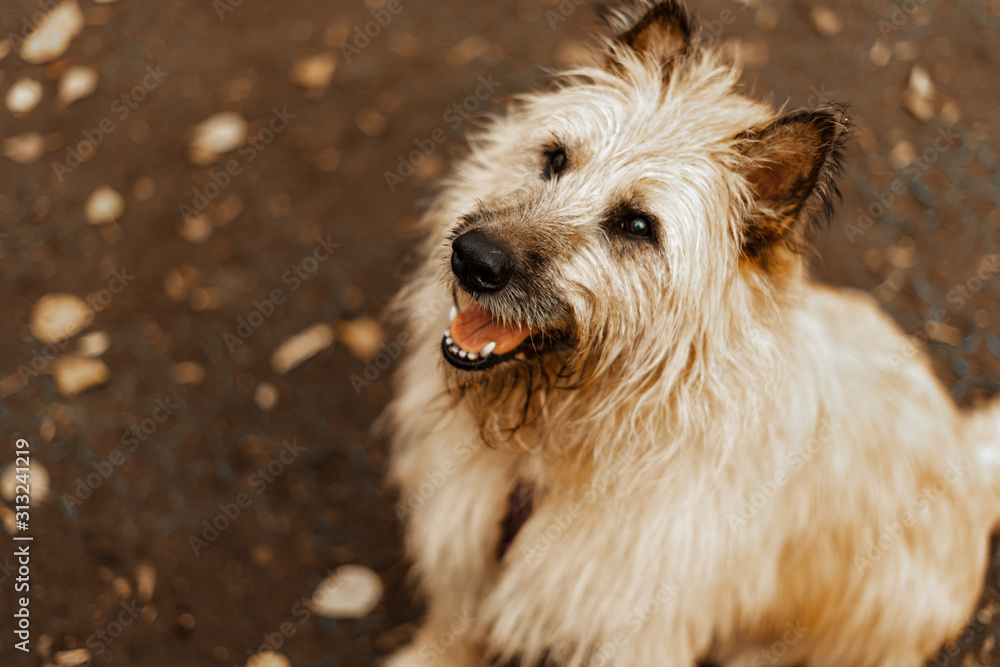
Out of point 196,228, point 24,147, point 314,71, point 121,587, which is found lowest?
point 121,587

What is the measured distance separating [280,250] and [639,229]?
2.40m

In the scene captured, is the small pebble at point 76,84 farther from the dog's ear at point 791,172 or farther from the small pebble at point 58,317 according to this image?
the dog's ear at point 791,172

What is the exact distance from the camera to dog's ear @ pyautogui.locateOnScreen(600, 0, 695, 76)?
2.05m

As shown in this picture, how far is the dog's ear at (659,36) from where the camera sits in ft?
6.74

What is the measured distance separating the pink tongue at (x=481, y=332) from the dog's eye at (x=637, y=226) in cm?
40

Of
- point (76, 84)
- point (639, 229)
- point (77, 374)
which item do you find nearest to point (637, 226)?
point (639, 229)

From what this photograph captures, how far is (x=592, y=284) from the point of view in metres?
1.84

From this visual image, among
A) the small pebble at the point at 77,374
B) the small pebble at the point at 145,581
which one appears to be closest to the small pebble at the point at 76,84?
the small pebble at the point at 77,374

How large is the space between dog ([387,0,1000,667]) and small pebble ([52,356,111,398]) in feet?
5.60

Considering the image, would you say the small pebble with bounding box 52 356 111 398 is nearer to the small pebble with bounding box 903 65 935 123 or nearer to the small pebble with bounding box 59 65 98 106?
the small pebble with bounding box 59 65 98 106

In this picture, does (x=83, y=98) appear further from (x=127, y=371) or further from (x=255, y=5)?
(x=127, y=371)

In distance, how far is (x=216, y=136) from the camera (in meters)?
3.88

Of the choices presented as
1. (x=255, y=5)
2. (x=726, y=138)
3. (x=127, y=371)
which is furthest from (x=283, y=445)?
(x=255, y=5)

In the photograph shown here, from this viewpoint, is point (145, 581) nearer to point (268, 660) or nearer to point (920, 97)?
point (268, 660)
